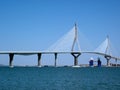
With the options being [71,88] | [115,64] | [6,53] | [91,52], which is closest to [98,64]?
[115,64]

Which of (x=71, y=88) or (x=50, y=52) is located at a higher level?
(x=50, y=52)

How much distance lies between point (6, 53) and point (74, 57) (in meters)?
22.1

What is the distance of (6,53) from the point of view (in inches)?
4582

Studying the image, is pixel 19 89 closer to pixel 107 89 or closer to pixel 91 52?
pixel 107 89

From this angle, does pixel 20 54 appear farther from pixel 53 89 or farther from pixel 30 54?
pixel 53 89

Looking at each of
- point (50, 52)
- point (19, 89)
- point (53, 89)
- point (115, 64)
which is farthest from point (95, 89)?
point (115, 64)

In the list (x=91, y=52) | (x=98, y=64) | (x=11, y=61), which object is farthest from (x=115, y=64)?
(x=11, y=61)

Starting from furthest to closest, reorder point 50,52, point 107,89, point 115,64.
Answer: point 115,64 < point 50,52 < point 107,89

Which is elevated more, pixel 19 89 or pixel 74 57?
pixel 74 57

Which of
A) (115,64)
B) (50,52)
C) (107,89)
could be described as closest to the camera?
(107,89)

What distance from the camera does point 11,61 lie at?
120500mm

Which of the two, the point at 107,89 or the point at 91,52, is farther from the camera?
the point at 91,52

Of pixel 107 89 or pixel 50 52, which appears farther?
pixel 50 52

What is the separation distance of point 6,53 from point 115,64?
77.8 meters
